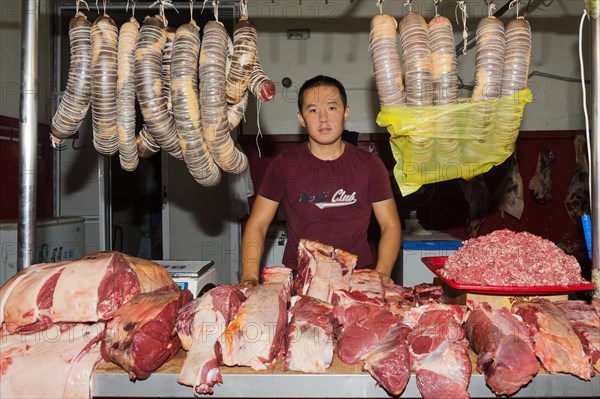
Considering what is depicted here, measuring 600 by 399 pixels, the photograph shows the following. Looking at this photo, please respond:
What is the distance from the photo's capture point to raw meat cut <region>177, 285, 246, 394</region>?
1.51 m

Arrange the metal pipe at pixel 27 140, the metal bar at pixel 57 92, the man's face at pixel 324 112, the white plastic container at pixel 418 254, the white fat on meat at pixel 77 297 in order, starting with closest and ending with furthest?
the white fat on meat at pixel 77 297
the metal pipe at pixel 27 140
the man's face at pixel 324 112
the white plastic container at pixel 418 254
the metal bar at pixel 57 92

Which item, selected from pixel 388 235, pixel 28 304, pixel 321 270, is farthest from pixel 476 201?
pixel 28 304

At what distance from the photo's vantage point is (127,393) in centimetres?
155

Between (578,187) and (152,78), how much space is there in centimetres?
579

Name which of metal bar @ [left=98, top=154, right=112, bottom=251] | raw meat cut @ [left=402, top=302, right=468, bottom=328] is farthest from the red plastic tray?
metal bar @ [left=98, top=154, right=112, bottom=251]

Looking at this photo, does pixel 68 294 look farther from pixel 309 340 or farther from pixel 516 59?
pixel 516 59

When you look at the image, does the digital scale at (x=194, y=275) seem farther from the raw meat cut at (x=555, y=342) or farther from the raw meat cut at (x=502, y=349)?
the raw meat cut at (x=555, y=342)

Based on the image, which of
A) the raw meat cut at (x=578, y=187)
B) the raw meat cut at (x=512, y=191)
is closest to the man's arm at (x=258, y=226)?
the raw meat cut at (x=512, y=191)

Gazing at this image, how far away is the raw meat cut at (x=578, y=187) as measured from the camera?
6113 mm

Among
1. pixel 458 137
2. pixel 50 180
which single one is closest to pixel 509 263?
pixel 458 137

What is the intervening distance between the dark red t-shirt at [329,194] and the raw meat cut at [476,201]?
11.1 ft

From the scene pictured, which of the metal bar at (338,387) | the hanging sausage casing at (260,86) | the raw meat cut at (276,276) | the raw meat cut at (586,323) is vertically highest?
the hanging sausage casing at (260,86)

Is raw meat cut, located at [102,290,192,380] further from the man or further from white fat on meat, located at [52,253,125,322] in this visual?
the man

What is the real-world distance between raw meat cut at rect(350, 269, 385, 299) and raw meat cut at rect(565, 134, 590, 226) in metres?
4.94
